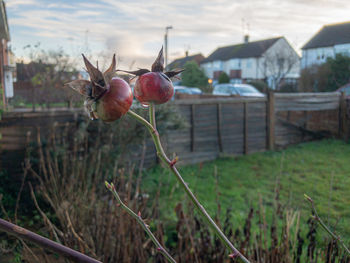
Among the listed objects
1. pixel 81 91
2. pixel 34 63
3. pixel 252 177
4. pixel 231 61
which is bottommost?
pixel 252 177

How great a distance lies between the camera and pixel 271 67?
19.9 meters

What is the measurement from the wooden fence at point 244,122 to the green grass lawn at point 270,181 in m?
0.36

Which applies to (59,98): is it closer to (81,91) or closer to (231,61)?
(81,91)

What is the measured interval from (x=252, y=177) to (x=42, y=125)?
3.68 m

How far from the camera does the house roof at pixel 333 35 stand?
21.6 ft

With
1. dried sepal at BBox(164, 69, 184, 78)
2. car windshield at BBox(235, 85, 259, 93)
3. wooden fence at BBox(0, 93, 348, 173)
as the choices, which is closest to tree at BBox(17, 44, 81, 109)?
wooden fence at BBox(0, 93, 348, 173)

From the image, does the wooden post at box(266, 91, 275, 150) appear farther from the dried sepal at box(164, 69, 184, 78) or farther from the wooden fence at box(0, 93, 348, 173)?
the dried sepal at box(164, 69, 184, 78)

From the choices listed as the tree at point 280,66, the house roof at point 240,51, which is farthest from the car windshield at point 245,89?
the house roof at point 240,51

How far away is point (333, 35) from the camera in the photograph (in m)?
7.36

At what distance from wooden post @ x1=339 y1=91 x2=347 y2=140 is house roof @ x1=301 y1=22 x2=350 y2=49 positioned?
170 cm

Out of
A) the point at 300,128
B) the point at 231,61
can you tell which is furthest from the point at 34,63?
the point at 231,61

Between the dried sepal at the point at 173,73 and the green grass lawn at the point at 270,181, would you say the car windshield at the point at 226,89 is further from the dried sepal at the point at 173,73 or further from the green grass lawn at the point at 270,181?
the dried sepal at the point at 173,73

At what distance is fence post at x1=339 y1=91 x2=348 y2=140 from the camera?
8.91 metres

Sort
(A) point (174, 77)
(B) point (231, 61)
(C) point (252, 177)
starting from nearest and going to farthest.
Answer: (A) point (174, 77) → (C) point (252, 177) → (B) point (231, 61)
